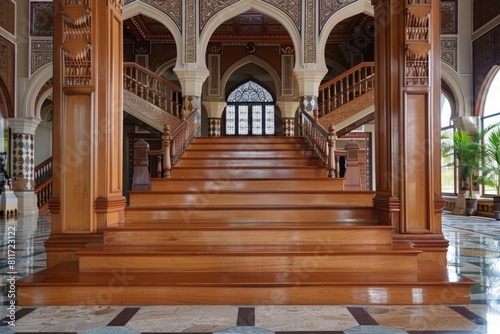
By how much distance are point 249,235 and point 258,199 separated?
4.34 feet

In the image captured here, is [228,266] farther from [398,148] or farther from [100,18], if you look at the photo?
[100,18]

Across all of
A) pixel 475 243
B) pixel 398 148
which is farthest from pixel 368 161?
pixel 398 148

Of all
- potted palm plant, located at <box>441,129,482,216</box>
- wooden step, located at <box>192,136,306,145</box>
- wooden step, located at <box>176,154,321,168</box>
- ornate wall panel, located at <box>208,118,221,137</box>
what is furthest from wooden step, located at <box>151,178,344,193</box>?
ornate wall panel, located at <box>208,118,221,137</box>

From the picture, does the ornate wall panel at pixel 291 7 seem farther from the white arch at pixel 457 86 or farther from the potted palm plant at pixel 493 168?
the potted palm plant at pixel 493 168

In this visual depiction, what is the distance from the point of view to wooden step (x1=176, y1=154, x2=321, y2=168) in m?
7.41

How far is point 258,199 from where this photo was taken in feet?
16.7

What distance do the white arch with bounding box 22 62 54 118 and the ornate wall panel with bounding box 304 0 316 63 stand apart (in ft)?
20.9

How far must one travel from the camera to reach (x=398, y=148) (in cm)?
385

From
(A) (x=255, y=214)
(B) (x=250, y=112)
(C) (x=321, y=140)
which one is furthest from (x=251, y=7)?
(A) (x=255, y=214)

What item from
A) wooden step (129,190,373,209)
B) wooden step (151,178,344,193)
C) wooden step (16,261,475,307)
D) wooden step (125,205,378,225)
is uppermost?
wooden step (151,178,344,193)

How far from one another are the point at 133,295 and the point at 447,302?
204 cm

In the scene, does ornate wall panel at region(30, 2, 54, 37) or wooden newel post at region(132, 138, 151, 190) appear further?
ornate wall panel at region(30, 2, 54, 37)

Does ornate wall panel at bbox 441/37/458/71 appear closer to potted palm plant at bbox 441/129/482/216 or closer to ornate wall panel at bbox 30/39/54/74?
potted palm plant at bbox 441/129/482/216

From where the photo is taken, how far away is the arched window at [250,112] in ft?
A: 51.4
